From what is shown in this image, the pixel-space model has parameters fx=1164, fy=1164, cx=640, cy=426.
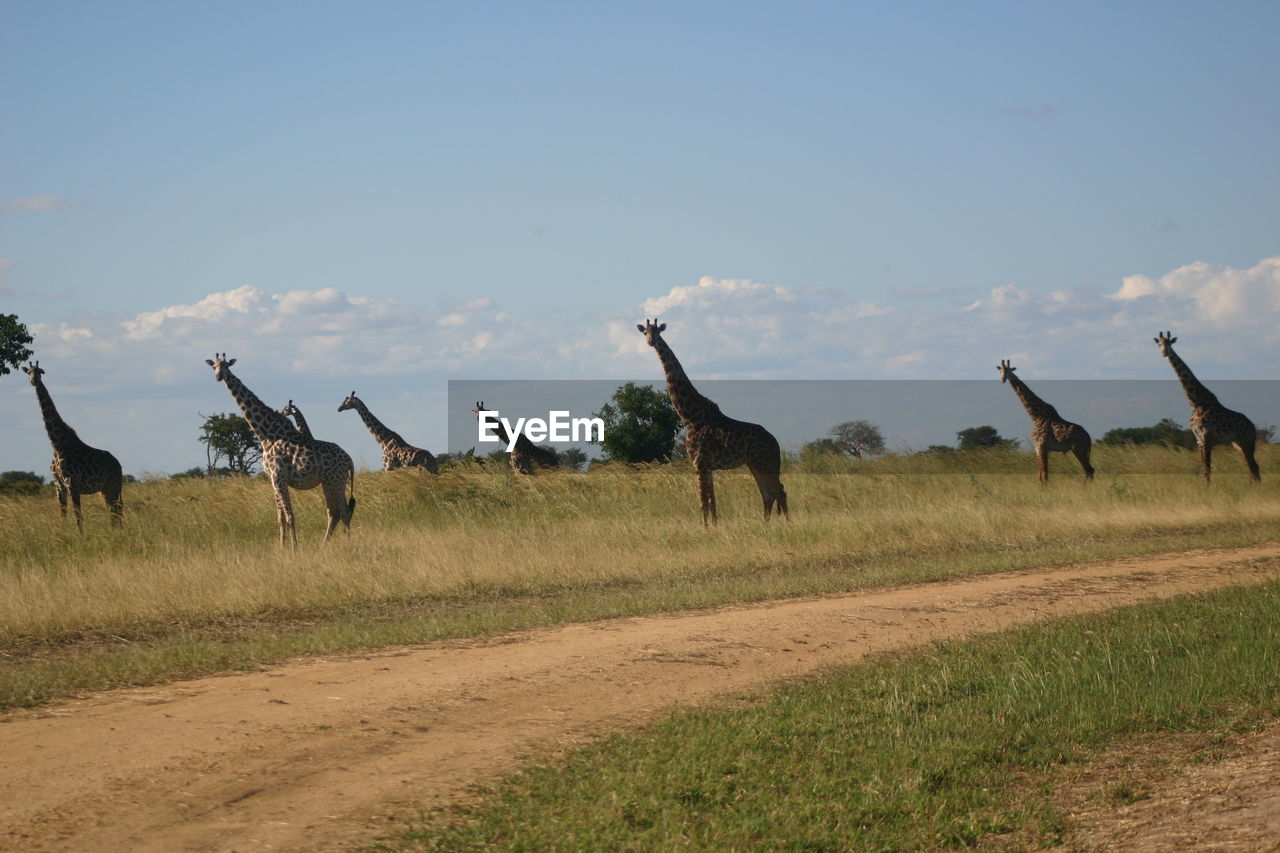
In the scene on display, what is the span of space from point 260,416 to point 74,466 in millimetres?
2928

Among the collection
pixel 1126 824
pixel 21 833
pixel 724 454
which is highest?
pixel 724 454

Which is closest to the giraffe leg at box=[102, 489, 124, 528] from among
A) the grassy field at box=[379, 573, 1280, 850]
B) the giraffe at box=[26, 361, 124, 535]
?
the giraffe at box=[26, 361, 124, 535]

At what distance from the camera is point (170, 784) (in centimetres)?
540

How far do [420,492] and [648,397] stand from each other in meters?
12.0

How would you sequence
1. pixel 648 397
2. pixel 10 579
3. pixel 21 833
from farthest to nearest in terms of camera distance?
pixel 648 397, pixel 10 579, pixel 21 833

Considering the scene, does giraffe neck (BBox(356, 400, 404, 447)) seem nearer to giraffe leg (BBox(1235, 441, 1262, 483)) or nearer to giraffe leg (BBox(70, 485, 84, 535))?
giraffe leg (BBox(70, 485, 84, 535))

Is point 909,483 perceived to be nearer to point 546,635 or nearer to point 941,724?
point 546,635

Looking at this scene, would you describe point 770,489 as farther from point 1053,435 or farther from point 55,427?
point 55,427

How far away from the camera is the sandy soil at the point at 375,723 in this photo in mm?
5020

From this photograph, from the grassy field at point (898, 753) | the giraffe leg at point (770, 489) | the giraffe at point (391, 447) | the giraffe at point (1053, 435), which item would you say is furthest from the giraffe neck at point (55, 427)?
the giraffe at point (1053, 435)

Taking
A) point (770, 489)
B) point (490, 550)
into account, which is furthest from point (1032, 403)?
point (490, 550)

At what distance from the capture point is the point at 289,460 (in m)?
15.6

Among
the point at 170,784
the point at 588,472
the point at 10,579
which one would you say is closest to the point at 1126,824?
the point at 170,784

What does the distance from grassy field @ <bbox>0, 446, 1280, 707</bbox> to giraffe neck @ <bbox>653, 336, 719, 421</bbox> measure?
1.67 m
